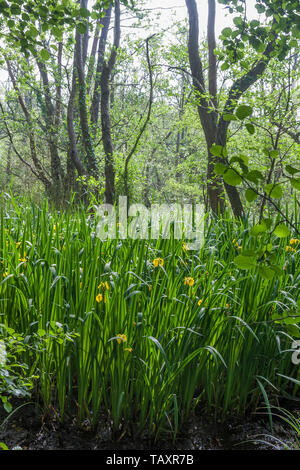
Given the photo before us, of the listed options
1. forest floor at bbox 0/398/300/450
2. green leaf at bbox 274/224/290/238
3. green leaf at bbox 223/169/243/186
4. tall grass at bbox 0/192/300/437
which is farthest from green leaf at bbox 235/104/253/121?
forest floor at bbox 0/398/300/450

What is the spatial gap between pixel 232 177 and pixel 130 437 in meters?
1.01

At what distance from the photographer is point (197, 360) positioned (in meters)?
1.32

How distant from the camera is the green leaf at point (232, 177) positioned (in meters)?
0.80

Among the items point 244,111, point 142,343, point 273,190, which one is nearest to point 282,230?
point 273,190

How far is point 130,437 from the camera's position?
1288mm

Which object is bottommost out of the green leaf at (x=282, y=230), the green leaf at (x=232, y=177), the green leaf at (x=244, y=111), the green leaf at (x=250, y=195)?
the green leaf at (x=282, y=230)

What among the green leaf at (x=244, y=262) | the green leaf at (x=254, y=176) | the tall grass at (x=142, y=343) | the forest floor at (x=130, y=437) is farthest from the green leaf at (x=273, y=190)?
the forest floor at (x=130, y=437)

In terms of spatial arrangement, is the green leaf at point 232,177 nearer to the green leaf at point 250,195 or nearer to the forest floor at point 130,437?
the green leaf at point 250,195

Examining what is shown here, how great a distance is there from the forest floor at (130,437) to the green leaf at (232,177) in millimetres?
884

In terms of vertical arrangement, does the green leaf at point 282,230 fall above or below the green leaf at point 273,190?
below

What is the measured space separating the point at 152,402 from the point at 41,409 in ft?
1.56

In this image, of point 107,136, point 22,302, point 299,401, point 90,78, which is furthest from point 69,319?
point 90,78

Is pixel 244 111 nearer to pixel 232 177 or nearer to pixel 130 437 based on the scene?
pixel 232 177

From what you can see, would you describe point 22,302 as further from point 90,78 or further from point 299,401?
point 90,78
